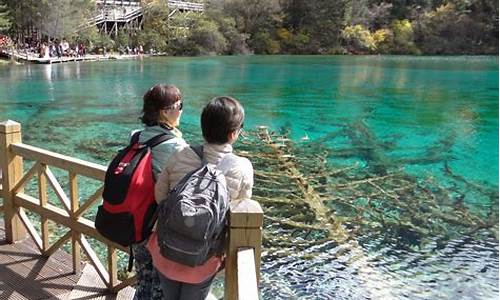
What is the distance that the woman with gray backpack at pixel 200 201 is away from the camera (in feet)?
5.51

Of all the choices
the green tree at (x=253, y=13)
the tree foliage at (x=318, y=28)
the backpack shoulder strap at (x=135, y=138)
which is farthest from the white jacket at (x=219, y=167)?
the green tree at (x=253, y=13)

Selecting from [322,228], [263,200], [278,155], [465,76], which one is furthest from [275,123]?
[465,76]

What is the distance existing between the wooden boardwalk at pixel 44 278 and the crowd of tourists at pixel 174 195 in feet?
3.52

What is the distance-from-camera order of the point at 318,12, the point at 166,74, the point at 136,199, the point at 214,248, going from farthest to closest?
the point at 318,12, the point at 166,74, the point at 136,199, the point at 214,248

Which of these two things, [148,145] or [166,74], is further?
[166,74]

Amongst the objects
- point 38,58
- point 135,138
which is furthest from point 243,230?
point 38,58

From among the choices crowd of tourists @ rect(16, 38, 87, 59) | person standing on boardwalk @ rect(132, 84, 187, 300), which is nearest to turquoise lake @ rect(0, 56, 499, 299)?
person standing on boardwalk @ rect(132, 84, 187, 300)

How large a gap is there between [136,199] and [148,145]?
0.22 meters

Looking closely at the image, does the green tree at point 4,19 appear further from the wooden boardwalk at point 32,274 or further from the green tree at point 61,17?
the wooden boardwalk at point 32,274

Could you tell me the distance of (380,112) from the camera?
17062 mm

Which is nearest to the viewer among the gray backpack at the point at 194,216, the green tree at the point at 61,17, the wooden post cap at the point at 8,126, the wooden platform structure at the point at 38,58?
the gray backpack at the point at 194,216

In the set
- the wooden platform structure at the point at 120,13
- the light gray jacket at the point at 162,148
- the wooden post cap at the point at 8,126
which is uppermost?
the wooden platform structure at the point at 120,13

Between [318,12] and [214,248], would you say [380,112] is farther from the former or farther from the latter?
[318,12]

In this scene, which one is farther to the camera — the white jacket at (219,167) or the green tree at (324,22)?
the green tree at (324,22)
